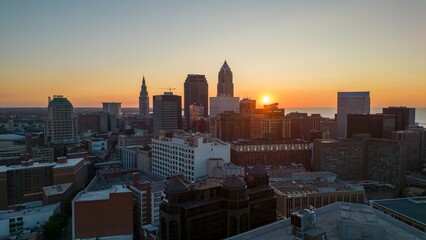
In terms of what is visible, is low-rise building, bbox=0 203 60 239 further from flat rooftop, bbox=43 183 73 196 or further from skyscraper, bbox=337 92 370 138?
skyscraper, bbox=337 92 370 138

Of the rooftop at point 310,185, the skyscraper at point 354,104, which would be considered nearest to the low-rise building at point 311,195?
the rooftop at point 310,185

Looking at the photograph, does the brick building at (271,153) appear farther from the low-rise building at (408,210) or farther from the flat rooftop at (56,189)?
the flat rooftop at (56,189)

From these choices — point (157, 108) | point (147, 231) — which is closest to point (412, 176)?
point (147, 231)

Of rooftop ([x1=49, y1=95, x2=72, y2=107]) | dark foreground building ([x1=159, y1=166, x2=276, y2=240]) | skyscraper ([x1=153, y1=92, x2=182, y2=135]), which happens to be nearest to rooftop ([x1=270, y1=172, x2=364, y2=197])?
dark foreground building ([x1=159, y1=166, x2=276, y2=240])

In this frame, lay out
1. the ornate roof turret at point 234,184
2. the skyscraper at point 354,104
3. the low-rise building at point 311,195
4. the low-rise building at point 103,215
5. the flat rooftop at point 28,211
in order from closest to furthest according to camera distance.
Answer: the ornate roof turret at point 234,184 < the low-rise building at point 103,215 < the low-rise building at point 311,195 < the flat rooftop at point 28,211 < the skyscraper at point 354,104

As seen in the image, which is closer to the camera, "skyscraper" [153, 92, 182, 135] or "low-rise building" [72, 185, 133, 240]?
"low-rise building" [72, 185, 133, 240]

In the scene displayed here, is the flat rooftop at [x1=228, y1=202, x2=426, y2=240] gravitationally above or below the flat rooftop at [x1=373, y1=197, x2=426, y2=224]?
above
